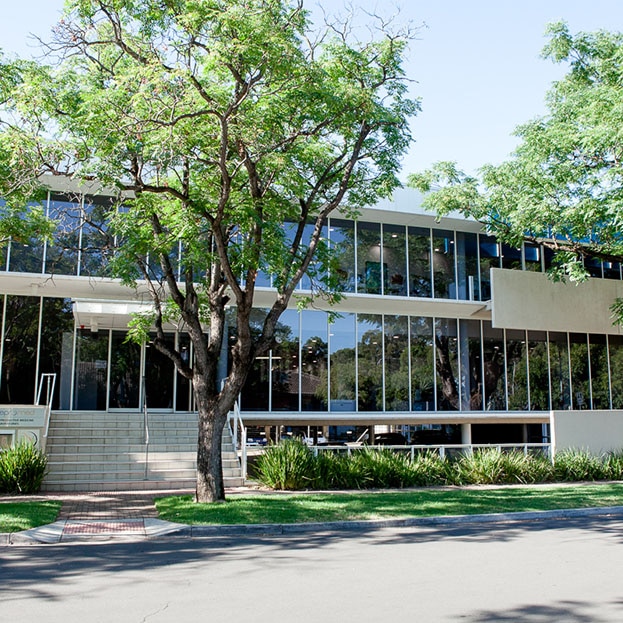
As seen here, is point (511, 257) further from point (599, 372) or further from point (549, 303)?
point (599, 372)

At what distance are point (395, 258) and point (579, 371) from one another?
29.1 ft

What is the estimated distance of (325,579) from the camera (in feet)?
24.2

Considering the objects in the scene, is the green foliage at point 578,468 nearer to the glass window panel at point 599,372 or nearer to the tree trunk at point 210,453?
the glass window panel at point 599,372

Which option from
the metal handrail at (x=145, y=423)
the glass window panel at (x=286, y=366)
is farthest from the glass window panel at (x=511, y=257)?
the metal handrail at (x=145, y=423)

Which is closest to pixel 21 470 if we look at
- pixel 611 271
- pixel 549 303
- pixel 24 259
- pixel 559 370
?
pixel 24 259

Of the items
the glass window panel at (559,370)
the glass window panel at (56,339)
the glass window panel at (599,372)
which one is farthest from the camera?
the glass window panel at (599,372)

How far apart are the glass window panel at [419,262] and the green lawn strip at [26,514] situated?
14.9 m

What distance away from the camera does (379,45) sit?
13281mm

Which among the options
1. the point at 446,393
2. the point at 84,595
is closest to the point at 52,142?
the point at 84,595

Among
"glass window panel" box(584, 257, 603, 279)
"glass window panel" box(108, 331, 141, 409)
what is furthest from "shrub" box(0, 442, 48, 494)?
"glass window panel" box(584, 257, 603, 279)

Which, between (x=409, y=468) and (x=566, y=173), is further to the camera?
(x=566, y=173)

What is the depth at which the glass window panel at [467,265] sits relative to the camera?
2481 centimetres

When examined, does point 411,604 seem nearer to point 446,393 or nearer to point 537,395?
point 446,393

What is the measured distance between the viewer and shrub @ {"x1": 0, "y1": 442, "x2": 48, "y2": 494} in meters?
14.4
